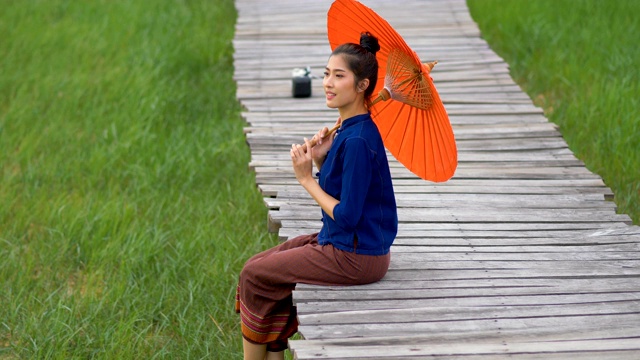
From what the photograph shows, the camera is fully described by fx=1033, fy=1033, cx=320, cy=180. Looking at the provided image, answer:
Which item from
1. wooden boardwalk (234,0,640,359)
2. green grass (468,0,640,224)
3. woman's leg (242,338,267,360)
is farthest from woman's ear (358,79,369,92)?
green grass (468,0,640,224)

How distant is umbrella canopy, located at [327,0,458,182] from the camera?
386cm

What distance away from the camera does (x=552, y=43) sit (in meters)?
8.35

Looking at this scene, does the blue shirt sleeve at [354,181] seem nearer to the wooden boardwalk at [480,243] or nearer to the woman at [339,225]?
the woman at [339,225]

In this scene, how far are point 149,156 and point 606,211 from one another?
10.3 ft

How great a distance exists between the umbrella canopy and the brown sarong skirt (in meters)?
0.41

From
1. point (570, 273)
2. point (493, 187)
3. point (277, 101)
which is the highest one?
point (570, 273)

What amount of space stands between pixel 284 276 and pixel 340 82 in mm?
755

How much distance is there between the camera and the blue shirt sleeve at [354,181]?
3717mm

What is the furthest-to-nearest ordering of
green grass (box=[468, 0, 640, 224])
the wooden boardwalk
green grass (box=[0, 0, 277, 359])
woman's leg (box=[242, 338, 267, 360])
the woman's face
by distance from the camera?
green grass (box=[468, 0, 640, 224])
green grass (box=[0, 0, 277, 359])
woman's leg (box=[242, 338, 267, 360])
the woman's face
the wooden boardwalk

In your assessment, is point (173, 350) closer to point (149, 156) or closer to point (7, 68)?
point (149, 156)

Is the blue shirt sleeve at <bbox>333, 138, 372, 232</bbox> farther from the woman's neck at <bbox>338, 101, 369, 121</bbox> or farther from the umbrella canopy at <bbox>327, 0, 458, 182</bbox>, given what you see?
the umbrella canopy at <bbox>327, 0, 458, 182</bbox>

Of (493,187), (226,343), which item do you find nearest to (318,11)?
(493,187)

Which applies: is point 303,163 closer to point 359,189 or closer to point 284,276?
point 359,189

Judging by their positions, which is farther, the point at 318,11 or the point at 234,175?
the point at 318,11
